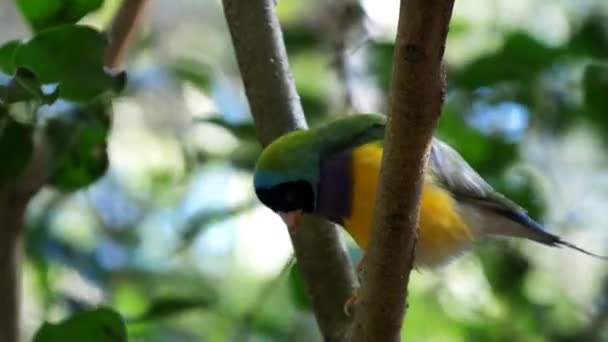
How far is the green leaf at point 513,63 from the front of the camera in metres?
1.72

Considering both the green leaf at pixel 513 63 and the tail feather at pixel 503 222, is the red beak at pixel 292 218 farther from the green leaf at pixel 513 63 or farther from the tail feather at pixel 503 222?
the green leaf at pixel 513 63

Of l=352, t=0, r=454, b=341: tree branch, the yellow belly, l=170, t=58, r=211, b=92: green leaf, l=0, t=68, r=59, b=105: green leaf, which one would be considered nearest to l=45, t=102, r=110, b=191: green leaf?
l=0, t=68, r=59, b=105: green leaf

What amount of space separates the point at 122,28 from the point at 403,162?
2.52ft

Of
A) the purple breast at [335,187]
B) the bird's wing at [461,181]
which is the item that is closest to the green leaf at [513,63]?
the bird's wing at [461,181]

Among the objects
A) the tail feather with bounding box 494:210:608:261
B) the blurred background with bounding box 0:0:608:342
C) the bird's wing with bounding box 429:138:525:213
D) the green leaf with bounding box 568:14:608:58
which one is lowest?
the blurred background with bounding box 0:0:608:342

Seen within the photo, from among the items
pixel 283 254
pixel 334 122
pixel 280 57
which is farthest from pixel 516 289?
pixel 283 254

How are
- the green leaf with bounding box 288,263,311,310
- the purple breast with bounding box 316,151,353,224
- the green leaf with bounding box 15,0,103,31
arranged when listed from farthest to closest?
the green leaf with bounding box 288,263,311,310 → the purple breast with bounding box 316,151,353,224 → the green leaf with bounding box 15,0,103,31

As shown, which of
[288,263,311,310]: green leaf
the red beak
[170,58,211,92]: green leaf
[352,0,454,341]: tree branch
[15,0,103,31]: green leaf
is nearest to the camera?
[352,0,454,341]: tree branch

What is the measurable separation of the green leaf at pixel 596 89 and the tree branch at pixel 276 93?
0.65 meters

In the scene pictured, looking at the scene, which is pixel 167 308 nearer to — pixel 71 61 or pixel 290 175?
pixel 290 175

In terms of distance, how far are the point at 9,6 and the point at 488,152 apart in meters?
2.27

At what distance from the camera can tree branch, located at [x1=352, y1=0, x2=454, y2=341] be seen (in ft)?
2.38

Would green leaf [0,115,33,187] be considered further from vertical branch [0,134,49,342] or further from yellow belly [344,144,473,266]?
yellow belly [344,144,473,266]

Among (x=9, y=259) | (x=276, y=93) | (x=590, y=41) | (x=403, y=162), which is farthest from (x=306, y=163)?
(x=403, y=162)
